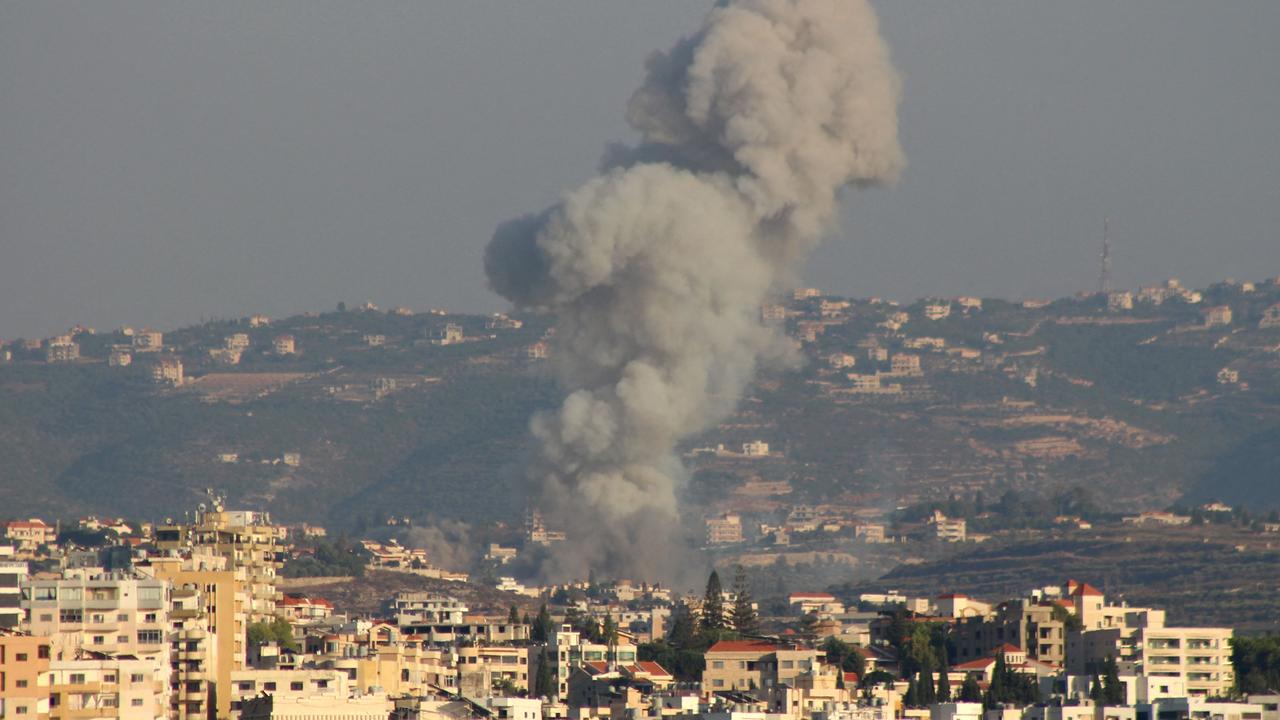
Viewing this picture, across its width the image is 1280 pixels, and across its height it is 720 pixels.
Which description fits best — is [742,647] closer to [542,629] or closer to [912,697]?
[542,629]

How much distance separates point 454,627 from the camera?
90438mm

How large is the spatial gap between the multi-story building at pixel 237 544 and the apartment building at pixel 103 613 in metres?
21.8

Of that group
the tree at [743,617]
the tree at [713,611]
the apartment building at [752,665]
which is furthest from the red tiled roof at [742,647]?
the tree at [743,617]

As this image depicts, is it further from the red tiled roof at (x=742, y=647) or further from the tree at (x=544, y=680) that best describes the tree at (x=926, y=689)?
the tree at (x=544, y=680)

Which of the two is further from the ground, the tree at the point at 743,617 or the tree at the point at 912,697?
the tree at the point at 743,617

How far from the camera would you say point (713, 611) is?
305ft

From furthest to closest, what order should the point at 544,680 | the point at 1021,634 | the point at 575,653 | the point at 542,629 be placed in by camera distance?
the point at 542,629 → the point at 1021,634 → the point at 575,653 → the point at 544,680

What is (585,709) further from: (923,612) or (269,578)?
(923,612)

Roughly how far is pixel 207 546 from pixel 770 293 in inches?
1146

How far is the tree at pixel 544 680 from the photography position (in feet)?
246

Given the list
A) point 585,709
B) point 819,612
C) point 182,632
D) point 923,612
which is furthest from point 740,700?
point 819,612

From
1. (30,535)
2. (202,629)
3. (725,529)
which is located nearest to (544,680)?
(202,629)

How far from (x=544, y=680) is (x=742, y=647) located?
7.31 meters

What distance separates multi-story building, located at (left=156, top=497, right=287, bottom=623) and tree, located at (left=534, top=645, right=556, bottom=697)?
9.39 metres
